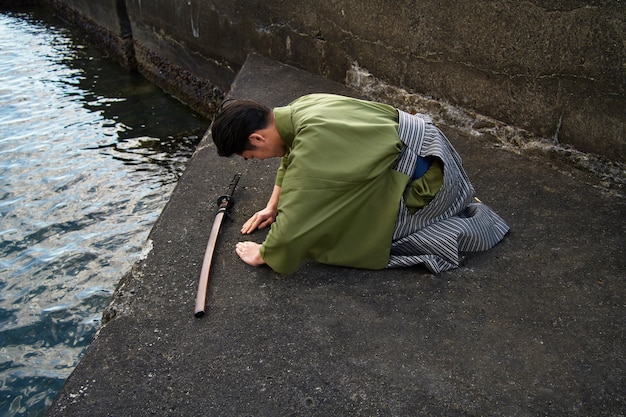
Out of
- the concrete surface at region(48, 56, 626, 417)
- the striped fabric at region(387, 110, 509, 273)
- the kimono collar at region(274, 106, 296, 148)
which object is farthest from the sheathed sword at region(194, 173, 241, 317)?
the striped fabric at region(387, 110, 509, 273)

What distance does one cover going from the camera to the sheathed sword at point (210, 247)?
2.89m

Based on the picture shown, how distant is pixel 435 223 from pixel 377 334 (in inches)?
30.3

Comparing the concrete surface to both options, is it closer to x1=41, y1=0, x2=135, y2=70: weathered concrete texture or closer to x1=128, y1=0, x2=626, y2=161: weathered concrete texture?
x1=128, y1=0, x2=626, y2=161: weathered concrete texture

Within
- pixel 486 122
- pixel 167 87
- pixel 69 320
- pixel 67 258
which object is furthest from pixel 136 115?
pixel 486 122

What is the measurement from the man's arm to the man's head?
514 mm

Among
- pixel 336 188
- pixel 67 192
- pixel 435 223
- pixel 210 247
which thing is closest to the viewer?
pixel 336 188

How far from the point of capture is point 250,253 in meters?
3.18

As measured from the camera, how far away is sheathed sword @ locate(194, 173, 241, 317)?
114 inches

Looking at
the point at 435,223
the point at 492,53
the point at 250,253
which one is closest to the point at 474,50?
the point at 492,53

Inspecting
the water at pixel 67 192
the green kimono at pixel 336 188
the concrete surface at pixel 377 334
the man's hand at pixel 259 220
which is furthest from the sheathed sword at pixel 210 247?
the water at pixel 67 192

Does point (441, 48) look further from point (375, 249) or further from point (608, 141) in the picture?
point (375, 249)

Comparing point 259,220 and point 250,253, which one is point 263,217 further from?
point 250,253

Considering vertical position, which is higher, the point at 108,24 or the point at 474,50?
the point at 474,50

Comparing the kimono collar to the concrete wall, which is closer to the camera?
the kimono collar
